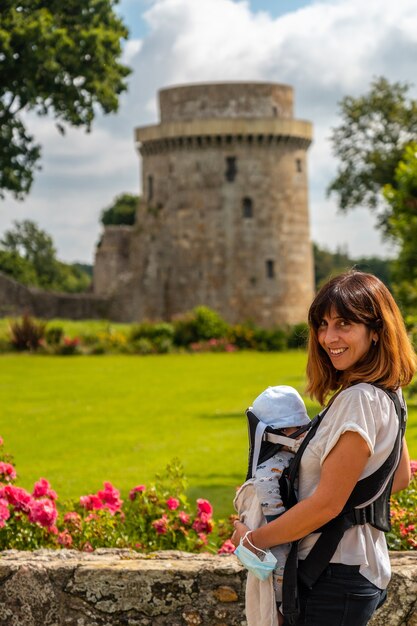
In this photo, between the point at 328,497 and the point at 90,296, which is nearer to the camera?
the point at 328,497

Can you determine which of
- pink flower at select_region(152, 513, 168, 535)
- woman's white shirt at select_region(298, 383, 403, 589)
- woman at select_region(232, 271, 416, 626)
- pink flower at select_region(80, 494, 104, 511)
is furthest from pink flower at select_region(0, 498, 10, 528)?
woman's white shirt at select_region(298, 383, 403, 589)

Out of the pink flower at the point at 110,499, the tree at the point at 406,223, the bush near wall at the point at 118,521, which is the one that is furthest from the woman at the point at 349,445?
the tree at the point at 406,223

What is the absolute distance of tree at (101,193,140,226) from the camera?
78.9 m

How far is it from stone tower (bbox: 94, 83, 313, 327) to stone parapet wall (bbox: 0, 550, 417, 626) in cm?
4415

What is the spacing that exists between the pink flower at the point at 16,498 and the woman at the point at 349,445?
124 inches

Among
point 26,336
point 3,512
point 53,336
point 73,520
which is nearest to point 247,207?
point 53,336

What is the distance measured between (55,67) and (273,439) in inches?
815

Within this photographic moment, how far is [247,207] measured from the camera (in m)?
50.6

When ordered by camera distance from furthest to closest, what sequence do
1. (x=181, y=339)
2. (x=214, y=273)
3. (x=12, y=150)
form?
(x=214, y=273)
(x=181, y=339)
(x=12, y=150)

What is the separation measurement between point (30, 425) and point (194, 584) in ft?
37.6

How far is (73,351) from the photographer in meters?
33.2

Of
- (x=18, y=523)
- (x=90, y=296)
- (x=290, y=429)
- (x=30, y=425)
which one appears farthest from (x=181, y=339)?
(x=290, y=429)

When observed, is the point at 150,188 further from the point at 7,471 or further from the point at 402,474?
the point at 402,474

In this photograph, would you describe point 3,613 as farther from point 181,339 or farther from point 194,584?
point 181,339
